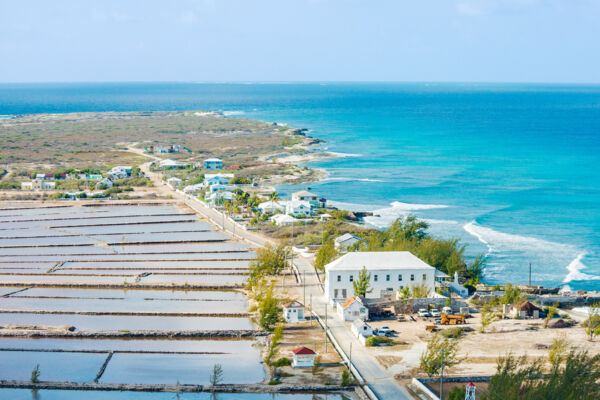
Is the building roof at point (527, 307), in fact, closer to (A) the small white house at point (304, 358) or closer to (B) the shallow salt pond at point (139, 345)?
(A) the small white house at point (304, 358)

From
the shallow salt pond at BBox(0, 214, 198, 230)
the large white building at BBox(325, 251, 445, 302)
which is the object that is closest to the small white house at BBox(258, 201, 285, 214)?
the shallow salt pond at BBox(0, 214, 198, 230)

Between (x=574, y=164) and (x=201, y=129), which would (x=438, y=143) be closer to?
(x=574, y=164)

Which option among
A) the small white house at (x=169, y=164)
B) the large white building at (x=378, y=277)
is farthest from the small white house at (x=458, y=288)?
the small white house at (x=169, y=164)

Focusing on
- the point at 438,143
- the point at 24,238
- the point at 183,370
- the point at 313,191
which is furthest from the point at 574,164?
the point at 183,370

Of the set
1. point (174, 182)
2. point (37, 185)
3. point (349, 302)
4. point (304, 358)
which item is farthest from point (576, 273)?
point (37, 185)

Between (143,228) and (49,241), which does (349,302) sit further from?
(49,241)
